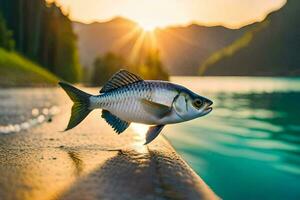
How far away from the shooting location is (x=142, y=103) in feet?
16.7

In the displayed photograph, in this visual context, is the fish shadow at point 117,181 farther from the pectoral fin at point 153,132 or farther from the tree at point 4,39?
the tree at point 4,39

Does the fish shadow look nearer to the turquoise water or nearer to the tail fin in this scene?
the tail fin

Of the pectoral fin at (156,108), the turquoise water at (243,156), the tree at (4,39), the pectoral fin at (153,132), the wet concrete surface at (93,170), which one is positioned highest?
the tree at (4,39)

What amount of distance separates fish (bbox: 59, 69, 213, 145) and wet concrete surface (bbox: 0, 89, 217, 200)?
414 millimetres

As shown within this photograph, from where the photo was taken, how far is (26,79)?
52500 millimetres

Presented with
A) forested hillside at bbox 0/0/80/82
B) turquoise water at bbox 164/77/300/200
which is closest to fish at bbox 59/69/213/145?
turquoise water at bbox 164/77/300/200

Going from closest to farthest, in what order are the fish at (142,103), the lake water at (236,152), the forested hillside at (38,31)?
the fish at (142,103)
the lake water at (236,152)
the forested hillside at (38,31)

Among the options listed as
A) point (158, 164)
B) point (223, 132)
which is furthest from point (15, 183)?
point (223, 132)

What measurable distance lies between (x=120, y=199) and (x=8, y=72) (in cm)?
5093

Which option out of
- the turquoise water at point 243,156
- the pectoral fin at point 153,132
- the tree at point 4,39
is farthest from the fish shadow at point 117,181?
the tree at point 4,39

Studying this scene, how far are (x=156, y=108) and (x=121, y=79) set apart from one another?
594 mm

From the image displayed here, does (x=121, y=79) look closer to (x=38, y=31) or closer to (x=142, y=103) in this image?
(x=142, y=103)

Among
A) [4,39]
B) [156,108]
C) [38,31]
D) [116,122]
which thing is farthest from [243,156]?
[38,31]

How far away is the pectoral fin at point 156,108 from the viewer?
4957mm
